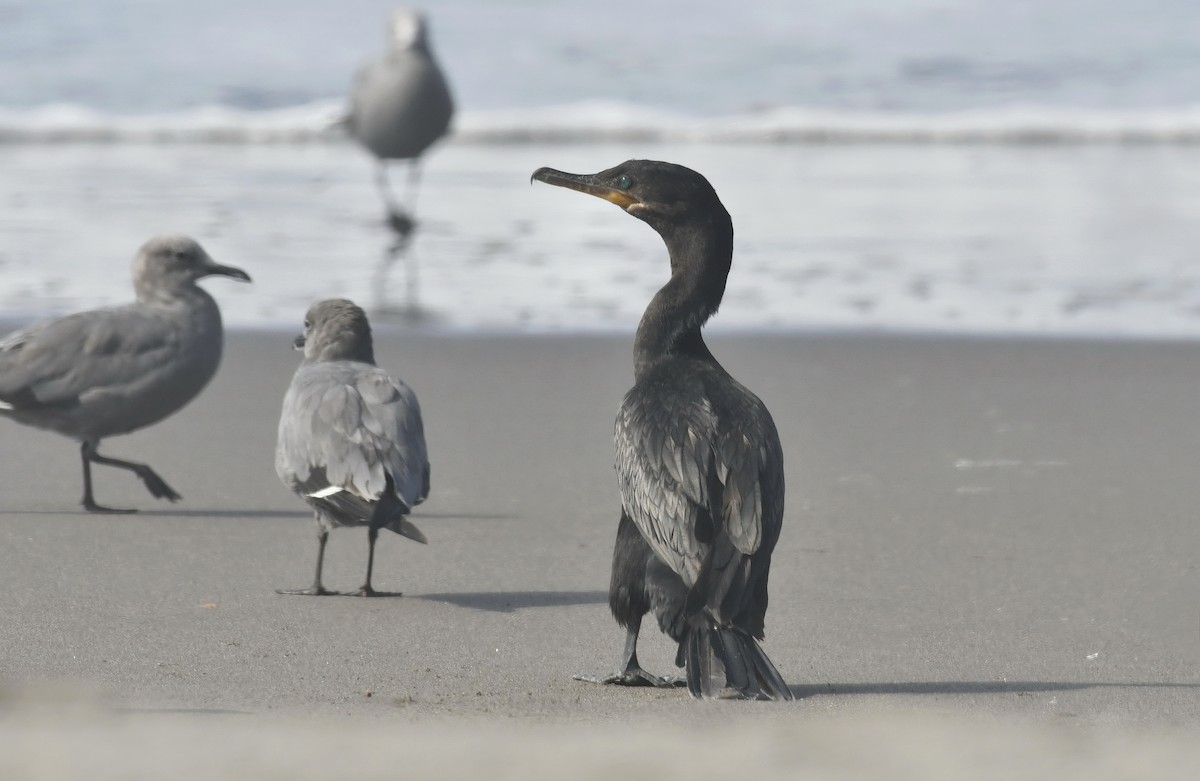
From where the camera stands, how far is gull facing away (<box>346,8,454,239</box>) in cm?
1359

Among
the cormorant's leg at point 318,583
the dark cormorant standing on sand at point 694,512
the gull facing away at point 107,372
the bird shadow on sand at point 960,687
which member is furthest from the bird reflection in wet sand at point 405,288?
the bird shadow on sand at point 960,687

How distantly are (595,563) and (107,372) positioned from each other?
1.76 metres

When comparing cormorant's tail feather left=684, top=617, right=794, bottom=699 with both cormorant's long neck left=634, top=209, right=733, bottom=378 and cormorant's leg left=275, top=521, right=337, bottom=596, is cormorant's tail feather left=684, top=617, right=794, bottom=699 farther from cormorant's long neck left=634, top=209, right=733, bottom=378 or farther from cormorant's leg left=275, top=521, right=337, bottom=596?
cormorant's leg left=275, top=521, right=337, bottom=596

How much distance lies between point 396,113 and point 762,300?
536 centimetres

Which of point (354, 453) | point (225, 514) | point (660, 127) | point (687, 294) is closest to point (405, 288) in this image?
point (225, 514)

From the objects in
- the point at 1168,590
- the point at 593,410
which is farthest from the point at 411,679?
the point at 593,410

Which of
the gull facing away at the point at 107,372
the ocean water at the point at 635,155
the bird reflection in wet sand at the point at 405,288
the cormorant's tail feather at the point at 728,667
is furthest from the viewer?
the ocean water at the point at 635,155

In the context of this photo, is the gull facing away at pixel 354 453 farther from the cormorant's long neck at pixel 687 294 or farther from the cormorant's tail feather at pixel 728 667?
the cormorant's tail feather at pixel 728 667

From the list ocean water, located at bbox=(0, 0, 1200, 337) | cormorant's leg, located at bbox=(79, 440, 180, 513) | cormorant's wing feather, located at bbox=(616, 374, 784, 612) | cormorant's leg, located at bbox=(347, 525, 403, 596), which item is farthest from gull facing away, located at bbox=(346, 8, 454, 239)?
cormorant's wing feather, located at bbox=(616, 374, 784, 612)

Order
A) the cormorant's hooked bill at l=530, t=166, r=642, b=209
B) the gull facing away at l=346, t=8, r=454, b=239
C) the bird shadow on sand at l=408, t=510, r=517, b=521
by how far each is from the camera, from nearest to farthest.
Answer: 1. the cormorant's hooked bill at l=530, t=166, r=642, b=209
2. the bird shadow on sand at l=408, t=510, r=517, b=521
3. the gull facing away at l=346, t=8, r=454, b=239

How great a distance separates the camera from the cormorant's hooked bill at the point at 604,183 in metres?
4.33

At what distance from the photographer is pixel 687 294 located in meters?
4.18

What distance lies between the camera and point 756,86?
19.1 m

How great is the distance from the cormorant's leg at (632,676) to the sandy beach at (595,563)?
0.05 meters
